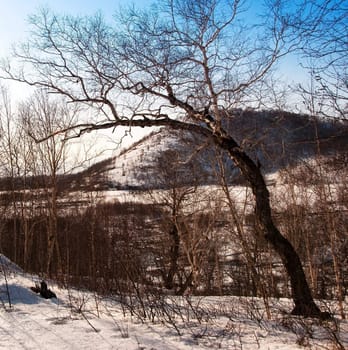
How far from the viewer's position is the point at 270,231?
6.04 m

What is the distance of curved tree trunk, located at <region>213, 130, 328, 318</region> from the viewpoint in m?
5.82

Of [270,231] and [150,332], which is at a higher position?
[270,231]

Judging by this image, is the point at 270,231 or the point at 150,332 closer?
the point at 150,332

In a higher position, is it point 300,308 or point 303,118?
point 303,118

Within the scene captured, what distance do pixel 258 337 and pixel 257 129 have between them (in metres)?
3.56

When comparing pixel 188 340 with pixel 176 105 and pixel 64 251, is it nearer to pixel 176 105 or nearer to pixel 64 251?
pixel 176 105

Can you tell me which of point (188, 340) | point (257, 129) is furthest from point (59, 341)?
point (257, 129)

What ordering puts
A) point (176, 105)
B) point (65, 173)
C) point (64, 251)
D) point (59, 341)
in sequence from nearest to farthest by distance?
point (59, 341) → point (176, 105) → point (65, 173) → point (64, 251)

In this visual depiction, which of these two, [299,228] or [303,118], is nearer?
[303,118]

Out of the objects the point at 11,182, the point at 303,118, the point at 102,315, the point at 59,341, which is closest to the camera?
the point at 59,341

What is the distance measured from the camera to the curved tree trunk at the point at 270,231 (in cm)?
582

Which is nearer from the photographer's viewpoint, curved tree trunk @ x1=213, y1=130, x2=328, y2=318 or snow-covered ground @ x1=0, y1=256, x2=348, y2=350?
snow-covered ground @ x1=0, y1=256, x2=348, y2=350

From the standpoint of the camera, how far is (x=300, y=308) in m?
5.72

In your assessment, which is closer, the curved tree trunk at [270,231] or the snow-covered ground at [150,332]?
the snow-covered ground at [150,332]
